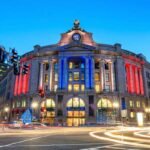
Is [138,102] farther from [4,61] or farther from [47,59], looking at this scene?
[4,61]

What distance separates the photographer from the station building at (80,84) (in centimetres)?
6331

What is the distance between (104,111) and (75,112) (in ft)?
29.6

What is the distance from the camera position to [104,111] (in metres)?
63.4

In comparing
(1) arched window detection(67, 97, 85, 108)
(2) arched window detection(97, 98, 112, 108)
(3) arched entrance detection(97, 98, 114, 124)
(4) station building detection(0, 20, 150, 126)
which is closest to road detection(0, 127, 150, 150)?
(4) station building detection(0, 20, 150, 126)

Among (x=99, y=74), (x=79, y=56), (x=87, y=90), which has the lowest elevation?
(x=87, y=90)

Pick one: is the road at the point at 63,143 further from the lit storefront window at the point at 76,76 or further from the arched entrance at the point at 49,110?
the lit storefront window at the point at 76,76

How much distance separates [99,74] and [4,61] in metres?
54.3

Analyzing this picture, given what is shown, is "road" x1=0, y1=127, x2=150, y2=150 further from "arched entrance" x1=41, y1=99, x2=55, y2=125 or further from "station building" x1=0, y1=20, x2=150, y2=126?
"arched entrance" x1=41, y1=99, x2=55, y2=125

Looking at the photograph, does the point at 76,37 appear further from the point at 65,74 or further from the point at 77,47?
the point at 65,74

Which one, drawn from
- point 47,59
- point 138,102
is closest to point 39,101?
point 47,59

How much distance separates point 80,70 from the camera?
223ft

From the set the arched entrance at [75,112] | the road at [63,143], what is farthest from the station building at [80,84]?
the road at [63,143]

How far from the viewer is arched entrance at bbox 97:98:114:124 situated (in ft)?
203

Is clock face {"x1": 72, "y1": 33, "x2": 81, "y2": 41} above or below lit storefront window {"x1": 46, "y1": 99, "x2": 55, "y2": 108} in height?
above
